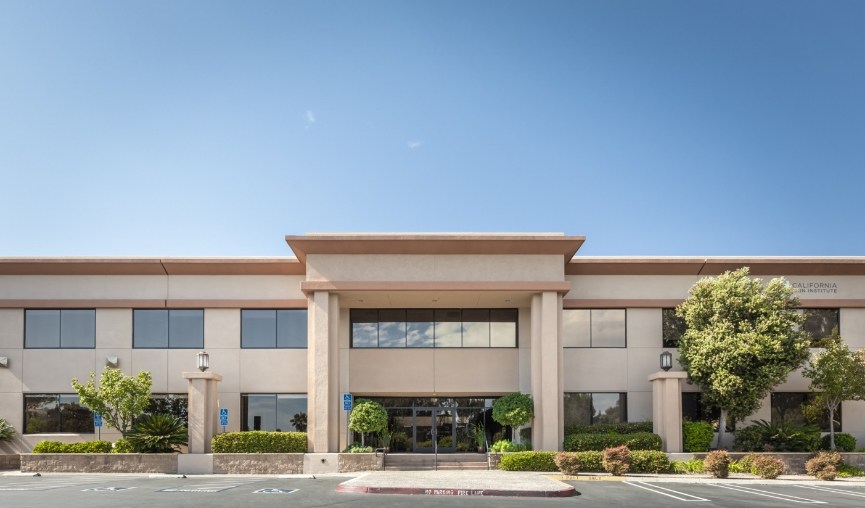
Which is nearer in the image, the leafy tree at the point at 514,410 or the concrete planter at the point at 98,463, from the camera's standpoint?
the concrete planter at the point at 98,463

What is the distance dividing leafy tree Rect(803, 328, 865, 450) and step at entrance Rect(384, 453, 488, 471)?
549 inches

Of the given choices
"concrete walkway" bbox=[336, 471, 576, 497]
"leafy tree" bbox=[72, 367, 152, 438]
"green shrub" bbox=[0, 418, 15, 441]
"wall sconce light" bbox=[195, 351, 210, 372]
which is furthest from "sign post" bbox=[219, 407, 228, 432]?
"green shrub" bbox=[0, 418, 15, 441]

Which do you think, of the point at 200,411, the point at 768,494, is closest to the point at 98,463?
the point at 200,411

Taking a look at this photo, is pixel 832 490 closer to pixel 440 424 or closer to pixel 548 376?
pixel 548 376

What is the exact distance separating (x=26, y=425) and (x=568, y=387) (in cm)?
2309

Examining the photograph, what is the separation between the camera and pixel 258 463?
28.6 meters

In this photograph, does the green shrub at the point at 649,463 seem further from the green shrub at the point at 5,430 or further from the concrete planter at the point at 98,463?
the green shrub at the point at 5,430

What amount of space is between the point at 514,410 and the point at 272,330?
10914mm

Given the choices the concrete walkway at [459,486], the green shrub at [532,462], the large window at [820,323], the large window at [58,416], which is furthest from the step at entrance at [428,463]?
the large window at [820,323]

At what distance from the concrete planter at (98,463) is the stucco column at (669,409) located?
19018 millimetres

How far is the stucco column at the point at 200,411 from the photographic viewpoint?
28984 mm

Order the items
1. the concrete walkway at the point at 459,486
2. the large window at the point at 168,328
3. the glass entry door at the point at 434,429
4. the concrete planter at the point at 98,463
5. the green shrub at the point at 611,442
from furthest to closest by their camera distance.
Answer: the glass entry door at the point at 434,429 → the large window at the point at 168,328 → the green shrub at the point at 611,442 → the concrete planter at the point at 98,463 → the concrete walkway at the point at 459,486

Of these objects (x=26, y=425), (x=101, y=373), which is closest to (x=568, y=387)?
(x=101, y=373)

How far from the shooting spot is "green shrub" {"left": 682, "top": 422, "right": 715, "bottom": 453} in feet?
97.0
